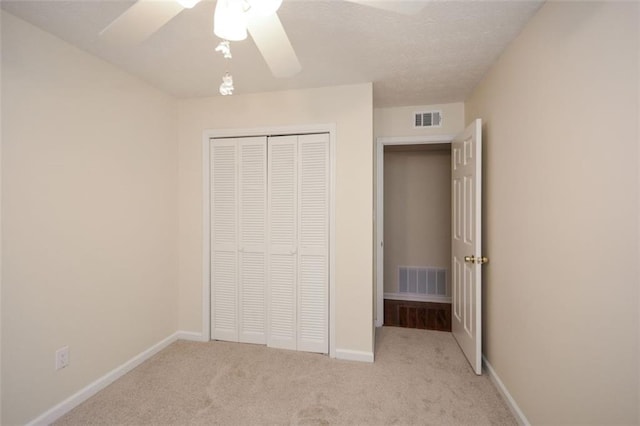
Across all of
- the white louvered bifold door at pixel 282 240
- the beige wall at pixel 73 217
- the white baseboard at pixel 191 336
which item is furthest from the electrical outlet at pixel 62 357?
the white louvered bifold door at pixel 282 240

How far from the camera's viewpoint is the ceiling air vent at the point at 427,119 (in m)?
3.07

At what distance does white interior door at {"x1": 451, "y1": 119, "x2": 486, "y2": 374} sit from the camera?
2.20m

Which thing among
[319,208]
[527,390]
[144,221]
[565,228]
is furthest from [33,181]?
[527,390]

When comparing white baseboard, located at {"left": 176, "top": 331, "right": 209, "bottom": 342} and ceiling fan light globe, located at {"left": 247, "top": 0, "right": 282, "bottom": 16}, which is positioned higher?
ceiling fan light globe, located at {"left": 247, "top": 0, "right": 282, "bottom": 16}

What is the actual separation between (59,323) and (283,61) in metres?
2.09

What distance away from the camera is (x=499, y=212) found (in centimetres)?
208

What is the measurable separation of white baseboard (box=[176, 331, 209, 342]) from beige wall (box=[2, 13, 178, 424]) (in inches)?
10.0

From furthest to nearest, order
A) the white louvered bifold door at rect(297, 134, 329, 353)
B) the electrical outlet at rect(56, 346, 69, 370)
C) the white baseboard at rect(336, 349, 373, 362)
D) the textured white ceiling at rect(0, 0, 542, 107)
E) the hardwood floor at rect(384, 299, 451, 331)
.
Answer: the hardwood floor at rect(384, 299, 451, 331)
the white louvered bifold door at rect(297, 134, 329, 353)
the white baseboard at rect(336, 349, 373, 362)
the electrical outlet at rect(56, 346, 69, 370)
the textured white ceiling at rect(0, 0, 542, 107)

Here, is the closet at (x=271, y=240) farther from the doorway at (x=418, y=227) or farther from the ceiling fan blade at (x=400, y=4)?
the doorway at (x=418, y=227)

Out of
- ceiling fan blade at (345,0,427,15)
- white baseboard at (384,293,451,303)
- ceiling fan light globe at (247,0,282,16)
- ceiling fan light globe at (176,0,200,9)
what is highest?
ceiling fan blade at (345,0,427,15)

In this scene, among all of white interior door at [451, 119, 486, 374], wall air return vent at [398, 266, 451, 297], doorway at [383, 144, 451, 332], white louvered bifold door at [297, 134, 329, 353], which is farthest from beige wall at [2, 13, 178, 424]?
wall air return vent at [398, 266, 451, 297]

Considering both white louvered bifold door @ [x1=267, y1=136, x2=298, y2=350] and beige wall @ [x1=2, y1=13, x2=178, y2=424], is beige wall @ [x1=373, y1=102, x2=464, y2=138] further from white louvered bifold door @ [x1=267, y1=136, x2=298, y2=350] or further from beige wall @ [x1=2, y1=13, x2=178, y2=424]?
beige wall @ [x1=2, y1=13, x2=178, y2=424]

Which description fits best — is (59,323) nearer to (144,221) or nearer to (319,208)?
(144,221)

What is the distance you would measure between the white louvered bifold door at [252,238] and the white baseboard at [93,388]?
78 centimetres
